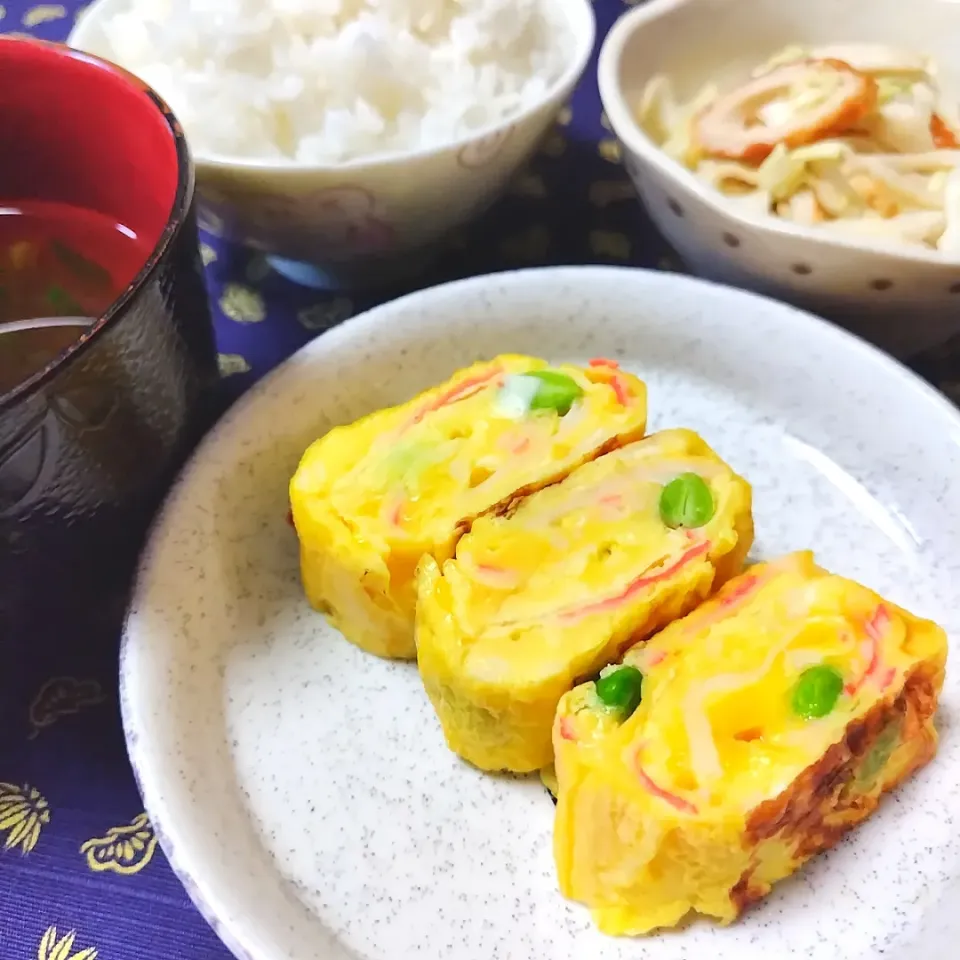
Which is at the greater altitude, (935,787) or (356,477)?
(356,477)

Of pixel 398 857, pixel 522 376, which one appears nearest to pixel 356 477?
pixel 522 376

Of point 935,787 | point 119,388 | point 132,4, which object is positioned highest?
point 132,4

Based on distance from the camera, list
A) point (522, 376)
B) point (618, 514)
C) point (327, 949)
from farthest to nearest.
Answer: point (522, 376), point (618, 514), point (327, 949)

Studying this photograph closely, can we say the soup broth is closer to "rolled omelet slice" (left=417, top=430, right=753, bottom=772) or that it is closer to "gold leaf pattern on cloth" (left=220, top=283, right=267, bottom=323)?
"gold leaf pattern on cloth" (left=220, top=283, right=267, bottom=323)

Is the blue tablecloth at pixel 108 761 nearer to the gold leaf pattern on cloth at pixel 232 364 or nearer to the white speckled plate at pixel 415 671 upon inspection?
the gold leaf pattern on cloth at pixel 232 364

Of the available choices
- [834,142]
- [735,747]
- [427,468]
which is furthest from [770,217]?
[735,747]

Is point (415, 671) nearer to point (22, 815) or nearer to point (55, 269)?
point (22, 815)

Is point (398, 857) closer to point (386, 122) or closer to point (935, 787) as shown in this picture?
point (935, 787)
